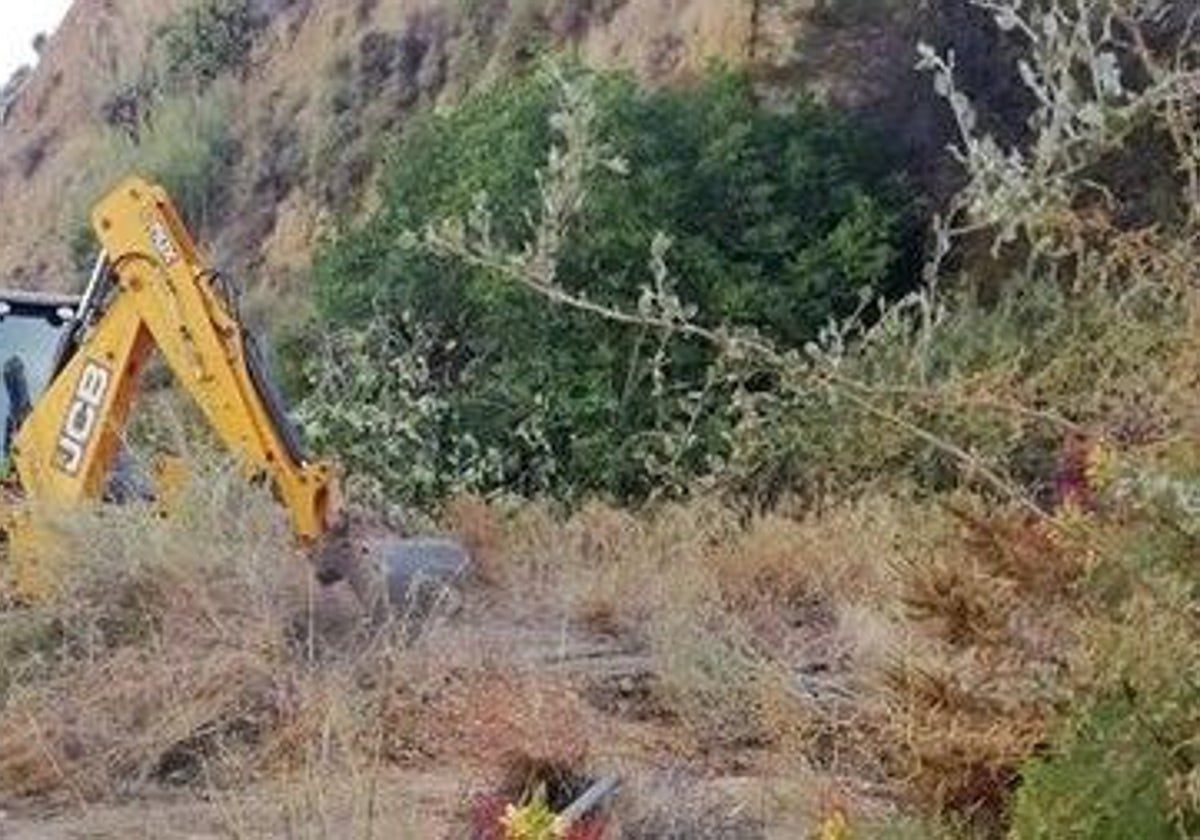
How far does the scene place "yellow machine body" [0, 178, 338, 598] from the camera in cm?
1102

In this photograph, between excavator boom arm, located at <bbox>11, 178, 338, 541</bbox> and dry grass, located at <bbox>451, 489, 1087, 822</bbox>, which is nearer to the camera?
dry grass, located at <bbox>451, 489, 1087, 822</bbox>

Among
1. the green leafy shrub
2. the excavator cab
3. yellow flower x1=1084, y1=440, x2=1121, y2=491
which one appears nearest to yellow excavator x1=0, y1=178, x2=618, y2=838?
the excavator cab

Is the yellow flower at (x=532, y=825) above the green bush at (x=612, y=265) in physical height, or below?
above

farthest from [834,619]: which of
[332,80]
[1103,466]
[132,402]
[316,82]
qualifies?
[316,82]

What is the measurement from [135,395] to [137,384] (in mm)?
175

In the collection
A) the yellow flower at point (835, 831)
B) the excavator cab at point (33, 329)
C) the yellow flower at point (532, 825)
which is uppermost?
the yellow flower at point (532, 825)

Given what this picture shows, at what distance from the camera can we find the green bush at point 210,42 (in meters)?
35.6

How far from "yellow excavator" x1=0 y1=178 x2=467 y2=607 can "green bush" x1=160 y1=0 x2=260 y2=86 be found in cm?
2403

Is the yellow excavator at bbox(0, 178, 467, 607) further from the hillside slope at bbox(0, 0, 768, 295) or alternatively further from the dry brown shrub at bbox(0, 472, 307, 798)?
the hillside slope at bbox(0, 0, 768, 295)

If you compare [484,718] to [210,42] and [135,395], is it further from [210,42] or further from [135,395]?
[210,42]

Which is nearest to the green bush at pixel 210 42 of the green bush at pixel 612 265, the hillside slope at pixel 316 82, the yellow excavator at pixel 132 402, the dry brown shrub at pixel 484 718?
the hillside slope at pixel 316 82

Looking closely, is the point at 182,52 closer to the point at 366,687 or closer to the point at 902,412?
the point at 366,687

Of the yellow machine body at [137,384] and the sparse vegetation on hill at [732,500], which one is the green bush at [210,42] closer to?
the sparse vegetation on hill at [732,500]

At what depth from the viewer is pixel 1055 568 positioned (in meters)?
4.82
